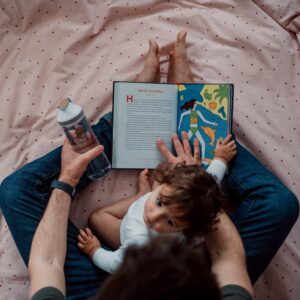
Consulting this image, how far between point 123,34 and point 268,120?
0.48 m

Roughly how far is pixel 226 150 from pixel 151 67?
0.31m

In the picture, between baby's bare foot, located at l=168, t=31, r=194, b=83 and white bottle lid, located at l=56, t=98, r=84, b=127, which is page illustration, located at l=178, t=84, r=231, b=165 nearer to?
baby's bare foot, located at l=168, t=31, r=194, b=83

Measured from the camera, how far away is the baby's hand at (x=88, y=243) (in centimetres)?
106

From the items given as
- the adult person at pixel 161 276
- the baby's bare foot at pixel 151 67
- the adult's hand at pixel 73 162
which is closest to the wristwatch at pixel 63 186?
the adult's hand at pixel 73 162

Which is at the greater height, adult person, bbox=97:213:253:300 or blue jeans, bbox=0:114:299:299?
adult person, bbox=97:213:253:300

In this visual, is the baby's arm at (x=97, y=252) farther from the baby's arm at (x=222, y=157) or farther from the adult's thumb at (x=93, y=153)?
the baby's arm at (x=222, y=157)

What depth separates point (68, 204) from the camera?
1023mm

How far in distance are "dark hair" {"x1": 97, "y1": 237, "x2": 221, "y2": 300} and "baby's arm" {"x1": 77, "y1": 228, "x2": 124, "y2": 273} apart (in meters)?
0.44

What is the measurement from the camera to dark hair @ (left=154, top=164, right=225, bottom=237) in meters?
0.87

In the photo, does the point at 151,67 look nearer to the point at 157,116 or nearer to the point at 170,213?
the point at 157,116

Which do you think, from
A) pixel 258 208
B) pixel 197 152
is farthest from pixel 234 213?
pixel 197 152

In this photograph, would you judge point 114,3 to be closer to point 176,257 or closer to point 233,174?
point 233,174

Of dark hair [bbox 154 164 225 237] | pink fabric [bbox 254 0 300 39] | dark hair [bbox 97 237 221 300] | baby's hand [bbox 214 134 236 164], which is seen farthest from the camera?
pink fabric [bbox 254 0 300 39]

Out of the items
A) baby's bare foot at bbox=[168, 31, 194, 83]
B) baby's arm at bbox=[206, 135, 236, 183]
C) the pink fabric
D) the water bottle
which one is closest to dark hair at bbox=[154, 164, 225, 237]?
baby's arm at bbox=[206, 135, 236, 183]
